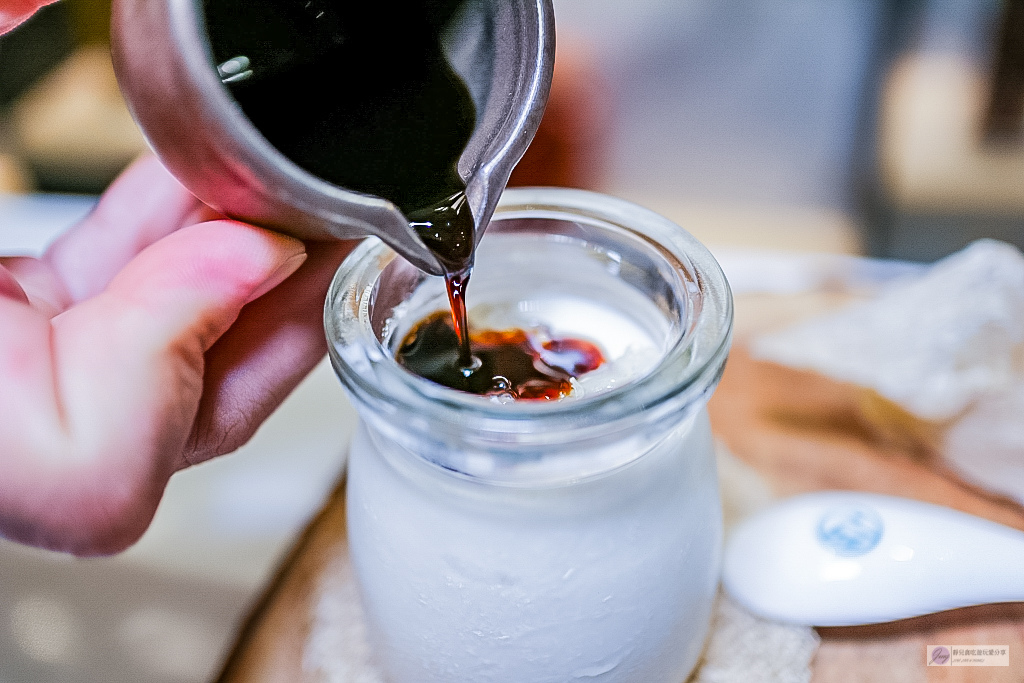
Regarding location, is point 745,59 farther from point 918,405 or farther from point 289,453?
point 289,453

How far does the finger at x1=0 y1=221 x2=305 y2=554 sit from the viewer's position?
29 cm

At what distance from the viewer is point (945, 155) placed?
3.04ft

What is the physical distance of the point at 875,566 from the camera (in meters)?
0.45

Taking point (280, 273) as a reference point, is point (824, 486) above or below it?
below

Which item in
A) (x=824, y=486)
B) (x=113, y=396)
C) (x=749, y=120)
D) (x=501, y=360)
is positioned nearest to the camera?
(x=113, y=396)

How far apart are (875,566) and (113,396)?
37 cm

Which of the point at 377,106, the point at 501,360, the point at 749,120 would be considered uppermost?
the point at 377,106

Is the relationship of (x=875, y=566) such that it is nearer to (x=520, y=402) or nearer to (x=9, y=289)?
(x=520, y=402)

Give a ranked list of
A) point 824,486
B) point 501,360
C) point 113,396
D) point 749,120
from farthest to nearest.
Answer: point 749,120 < point 824,486 < point 501,360 < point 113,396

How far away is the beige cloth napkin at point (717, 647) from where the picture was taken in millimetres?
442

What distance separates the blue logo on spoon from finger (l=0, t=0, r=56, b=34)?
47 cm

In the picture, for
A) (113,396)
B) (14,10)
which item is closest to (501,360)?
(113,396)

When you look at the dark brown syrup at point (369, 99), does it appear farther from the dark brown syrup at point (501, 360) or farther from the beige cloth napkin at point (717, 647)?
the beige cloth napkin at point (717, 647)

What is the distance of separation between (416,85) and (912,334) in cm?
36
